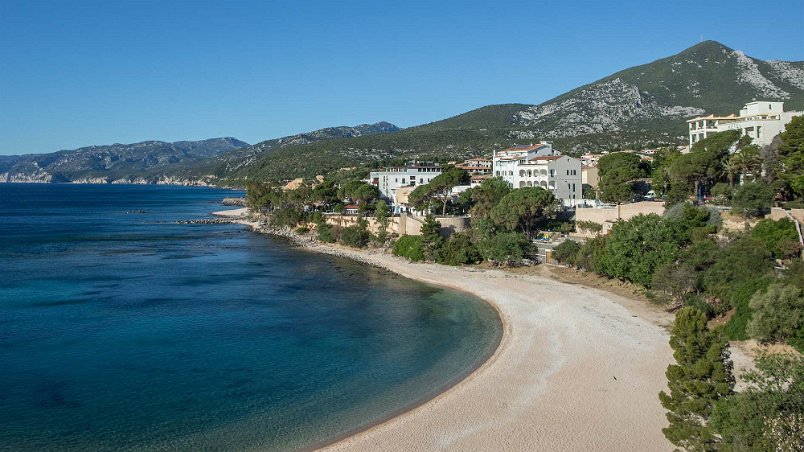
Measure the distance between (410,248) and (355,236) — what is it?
9562 mm

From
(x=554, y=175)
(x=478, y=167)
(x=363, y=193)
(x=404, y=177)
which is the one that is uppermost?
(x=478, y=167)

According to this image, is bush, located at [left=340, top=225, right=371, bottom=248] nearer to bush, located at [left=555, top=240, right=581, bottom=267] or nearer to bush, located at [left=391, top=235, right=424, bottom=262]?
bush, located at [left=391, top=235, right=424, bottom=262]

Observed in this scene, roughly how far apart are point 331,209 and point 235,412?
183 feet

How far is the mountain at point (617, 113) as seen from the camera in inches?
4318

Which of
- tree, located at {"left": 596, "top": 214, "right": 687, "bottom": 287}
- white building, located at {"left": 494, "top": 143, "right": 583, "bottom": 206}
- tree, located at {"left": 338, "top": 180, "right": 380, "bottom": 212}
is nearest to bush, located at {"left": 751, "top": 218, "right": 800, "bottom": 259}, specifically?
tree, located at {"left": 596, "top": 214, "right": 687, "bottom": 287}

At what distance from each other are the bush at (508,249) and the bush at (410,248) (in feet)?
20.7

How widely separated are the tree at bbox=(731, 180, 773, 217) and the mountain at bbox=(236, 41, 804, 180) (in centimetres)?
6441

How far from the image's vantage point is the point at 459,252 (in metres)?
45.3

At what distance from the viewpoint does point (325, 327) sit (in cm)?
2936

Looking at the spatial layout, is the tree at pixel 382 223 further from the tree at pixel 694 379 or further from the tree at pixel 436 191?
the tree at pixel 694 379

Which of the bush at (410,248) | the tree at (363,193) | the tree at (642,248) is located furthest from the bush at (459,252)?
the tree at (363,193)

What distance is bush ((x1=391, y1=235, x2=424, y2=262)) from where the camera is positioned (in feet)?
158

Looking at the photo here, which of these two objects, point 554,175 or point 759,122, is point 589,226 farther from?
point 759,122

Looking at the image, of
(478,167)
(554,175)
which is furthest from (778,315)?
(478,167)
